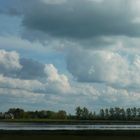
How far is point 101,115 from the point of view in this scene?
14038 cm
